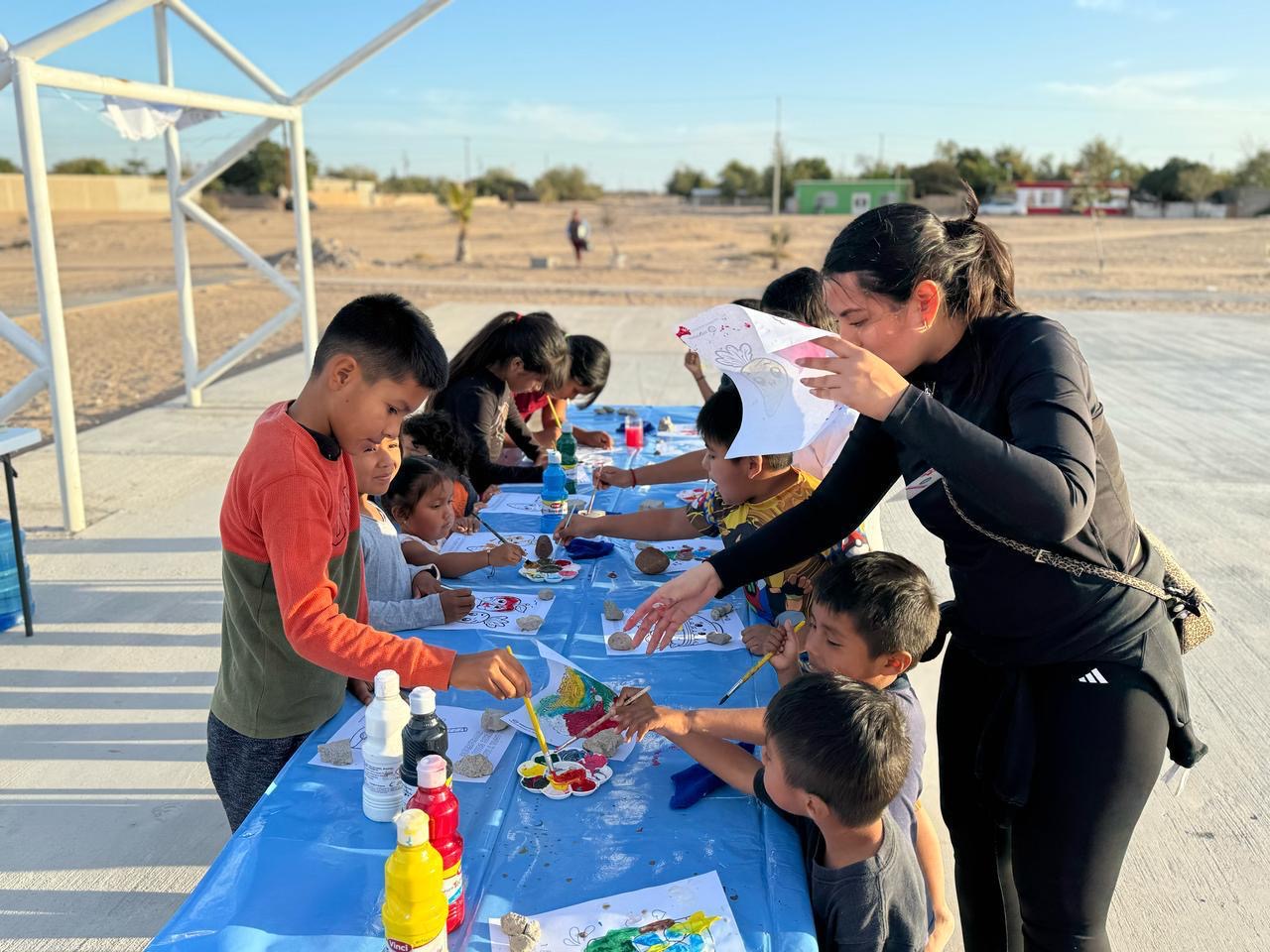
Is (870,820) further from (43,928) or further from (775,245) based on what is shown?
(775,245)

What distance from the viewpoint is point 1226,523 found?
6008 mm

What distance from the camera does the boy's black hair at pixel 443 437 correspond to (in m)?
4.46

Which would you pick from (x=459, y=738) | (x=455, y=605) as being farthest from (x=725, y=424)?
(x=459, y=738)

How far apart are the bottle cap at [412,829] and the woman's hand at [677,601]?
0.95 meters

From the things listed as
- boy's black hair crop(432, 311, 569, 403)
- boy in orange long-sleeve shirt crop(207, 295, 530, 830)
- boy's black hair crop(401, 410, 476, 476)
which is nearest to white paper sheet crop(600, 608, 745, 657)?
boy in orange long-sleeve shirt crop(207, 295, 530, 830)

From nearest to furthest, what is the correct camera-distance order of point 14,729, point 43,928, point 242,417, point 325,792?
point 325,792 → point 43,928 → point 14,729 → point 242,417

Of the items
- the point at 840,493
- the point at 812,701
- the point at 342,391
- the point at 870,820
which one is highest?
the point at 342,391

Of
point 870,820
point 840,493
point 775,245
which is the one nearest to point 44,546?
point 840,493

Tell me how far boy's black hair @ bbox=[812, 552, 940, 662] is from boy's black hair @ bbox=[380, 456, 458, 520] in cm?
189

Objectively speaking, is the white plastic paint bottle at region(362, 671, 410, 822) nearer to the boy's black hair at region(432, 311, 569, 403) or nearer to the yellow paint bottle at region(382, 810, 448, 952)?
the yellow paint bottle at region(382, 810, 448, 952)

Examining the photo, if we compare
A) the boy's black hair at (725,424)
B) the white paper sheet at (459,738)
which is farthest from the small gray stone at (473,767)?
the boy's black hair at (725,424)

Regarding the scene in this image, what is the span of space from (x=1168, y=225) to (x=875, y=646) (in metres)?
47.7

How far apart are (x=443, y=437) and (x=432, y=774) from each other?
3014 millimetres

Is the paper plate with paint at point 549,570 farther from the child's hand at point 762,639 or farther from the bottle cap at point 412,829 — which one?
the bottle cap at point 412,829
